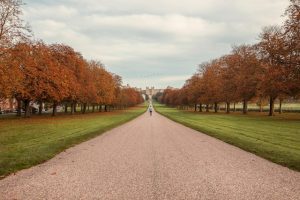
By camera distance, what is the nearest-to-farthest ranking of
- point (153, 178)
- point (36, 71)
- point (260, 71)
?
point (153, 178), point (36, 71), point (260, 71)

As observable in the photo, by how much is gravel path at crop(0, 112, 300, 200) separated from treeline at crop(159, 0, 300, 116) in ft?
110

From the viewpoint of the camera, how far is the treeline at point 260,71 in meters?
45.2

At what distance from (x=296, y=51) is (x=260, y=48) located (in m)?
13.6

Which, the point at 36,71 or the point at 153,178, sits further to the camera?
the point at 36,71

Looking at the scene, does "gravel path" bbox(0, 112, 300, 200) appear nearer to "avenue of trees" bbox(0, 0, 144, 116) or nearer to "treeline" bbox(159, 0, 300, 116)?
"avenue of trees" bbox(0, 0, 144, 116)

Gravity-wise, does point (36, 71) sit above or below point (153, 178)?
above

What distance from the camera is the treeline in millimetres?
45219

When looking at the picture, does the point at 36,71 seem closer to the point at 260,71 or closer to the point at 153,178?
the point at 260,71

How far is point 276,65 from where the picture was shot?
47625 millimetres

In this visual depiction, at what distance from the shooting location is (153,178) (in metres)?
10.0

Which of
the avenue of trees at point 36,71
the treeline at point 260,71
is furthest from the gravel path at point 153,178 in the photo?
the treeline at point 260,71

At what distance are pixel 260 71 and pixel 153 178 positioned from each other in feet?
177

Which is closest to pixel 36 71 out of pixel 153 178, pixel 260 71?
pixel 260 71

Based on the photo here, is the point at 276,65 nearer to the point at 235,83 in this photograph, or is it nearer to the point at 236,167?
the point at 235,83
